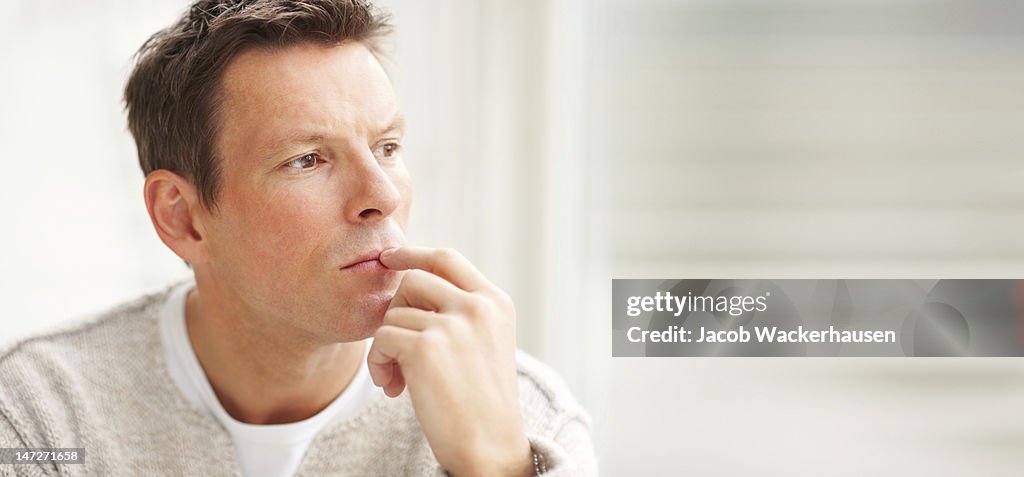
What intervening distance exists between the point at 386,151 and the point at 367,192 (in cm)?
11

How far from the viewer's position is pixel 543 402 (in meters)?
1.31

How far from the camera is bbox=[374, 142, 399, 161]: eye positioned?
1.23 m

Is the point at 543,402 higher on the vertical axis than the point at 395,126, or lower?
lower

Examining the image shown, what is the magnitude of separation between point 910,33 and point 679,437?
904 millimetres

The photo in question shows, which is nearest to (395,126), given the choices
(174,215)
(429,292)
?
(429,292)

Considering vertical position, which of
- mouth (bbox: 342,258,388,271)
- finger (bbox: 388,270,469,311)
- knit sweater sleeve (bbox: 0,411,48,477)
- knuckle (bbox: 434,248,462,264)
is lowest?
knit sweater sleeve (bbox: 0,411,48,477)

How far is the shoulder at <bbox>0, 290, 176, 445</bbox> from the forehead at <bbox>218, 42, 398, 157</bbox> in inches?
14.2

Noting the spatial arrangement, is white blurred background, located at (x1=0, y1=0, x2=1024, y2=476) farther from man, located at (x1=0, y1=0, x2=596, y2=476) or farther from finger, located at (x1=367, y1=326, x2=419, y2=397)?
finger, located at (x1=367, y1=326, x2=419, y2=397)

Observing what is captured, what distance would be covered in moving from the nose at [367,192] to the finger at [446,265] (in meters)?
0.07

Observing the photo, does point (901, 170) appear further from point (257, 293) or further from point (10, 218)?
point (10, 218)

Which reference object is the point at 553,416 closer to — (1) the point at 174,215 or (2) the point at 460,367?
(2) the point at 460,367

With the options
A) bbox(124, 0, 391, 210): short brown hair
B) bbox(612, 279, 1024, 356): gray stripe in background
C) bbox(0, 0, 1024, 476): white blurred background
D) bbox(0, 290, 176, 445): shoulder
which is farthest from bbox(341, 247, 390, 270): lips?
bbox(612, 279, 1024, 356): gray stripe in background

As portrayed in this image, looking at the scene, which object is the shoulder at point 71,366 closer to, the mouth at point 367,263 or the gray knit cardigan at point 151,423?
the gray knit cardigan at point 151,423

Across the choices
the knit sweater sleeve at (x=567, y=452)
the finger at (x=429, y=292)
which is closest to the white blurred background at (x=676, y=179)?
the knit sweater sleeve at (x=567, y=452)
